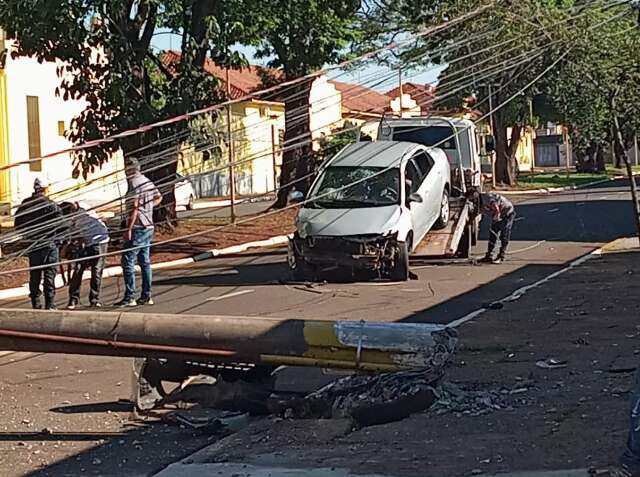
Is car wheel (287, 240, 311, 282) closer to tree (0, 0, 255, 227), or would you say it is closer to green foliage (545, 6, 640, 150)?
tree (0, 0, 255, 227)

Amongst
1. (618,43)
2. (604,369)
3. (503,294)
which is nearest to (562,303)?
(503,294)

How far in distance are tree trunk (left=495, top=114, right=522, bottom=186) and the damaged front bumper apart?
3398 centimetres

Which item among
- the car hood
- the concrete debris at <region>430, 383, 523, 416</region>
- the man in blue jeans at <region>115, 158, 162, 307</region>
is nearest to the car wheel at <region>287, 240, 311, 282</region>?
the car hood

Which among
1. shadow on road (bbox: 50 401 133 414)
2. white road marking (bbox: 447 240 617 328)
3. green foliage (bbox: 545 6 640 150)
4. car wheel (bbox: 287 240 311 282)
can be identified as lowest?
shadow on road (bbox: 50 401 133 414)

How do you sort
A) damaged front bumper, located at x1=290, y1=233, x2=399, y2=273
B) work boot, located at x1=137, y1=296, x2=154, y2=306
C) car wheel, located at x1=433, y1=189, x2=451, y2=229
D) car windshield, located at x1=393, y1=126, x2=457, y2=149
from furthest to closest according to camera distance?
car windshield, located at x1=393, y1=126, x2=457, y2=149 → car wheel, located at x1=433, y1=189, x2=451, y2=229 → damaged front bumper, located at x1=290, y1=233, x2=399, y2=273 → work boot, located at x1=137, y1=296, x2=154, y2=306

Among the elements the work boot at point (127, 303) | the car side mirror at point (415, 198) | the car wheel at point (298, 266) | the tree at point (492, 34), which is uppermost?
the tree at point (492, 34)

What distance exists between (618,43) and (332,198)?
24.9 ft

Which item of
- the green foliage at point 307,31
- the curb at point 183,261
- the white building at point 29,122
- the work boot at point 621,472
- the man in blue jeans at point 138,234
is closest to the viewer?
the work boot at point 621,472

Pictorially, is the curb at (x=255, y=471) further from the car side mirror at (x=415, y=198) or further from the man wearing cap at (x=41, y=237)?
the car side mirror at (x=415, y=198)

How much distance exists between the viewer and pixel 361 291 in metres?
16.7

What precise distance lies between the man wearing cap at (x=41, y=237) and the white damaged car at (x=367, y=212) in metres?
4.50

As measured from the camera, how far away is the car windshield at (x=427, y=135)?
74.2ft

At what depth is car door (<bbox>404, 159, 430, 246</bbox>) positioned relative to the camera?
720 inches

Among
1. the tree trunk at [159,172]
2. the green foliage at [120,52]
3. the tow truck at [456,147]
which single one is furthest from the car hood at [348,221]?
the green foliage at [120,52]
